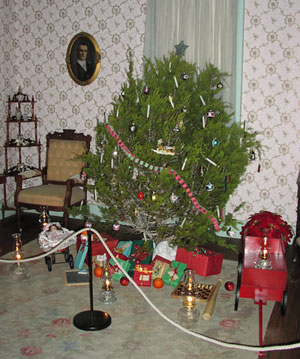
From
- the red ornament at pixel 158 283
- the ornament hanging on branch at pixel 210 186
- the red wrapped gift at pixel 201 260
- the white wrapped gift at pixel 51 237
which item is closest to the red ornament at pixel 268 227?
the red wrapped gift at pixel 201 260

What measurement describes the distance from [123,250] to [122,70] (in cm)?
297

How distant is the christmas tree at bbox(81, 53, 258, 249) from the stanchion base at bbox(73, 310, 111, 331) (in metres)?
1.23

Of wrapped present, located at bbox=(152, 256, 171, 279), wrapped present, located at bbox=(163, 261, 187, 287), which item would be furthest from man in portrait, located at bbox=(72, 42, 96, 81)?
wrapped present, located at bbox=(163, 261, 187, 287)

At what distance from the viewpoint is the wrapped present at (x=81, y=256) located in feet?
16.0

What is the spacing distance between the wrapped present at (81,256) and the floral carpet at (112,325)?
279mm

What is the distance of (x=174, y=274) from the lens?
15.2 feet

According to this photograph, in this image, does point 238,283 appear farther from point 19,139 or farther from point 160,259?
point 19,139

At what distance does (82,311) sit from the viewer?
402cm

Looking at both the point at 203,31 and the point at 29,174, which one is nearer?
the point at 203,31

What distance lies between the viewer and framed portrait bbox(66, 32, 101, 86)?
6.71m

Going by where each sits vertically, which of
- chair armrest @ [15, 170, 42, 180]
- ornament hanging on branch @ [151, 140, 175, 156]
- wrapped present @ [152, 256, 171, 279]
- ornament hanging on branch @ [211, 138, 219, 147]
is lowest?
wrapped present @ [152, 256, 171, 279]

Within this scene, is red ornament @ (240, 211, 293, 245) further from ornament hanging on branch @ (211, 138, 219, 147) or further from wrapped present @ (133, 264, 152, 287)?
wrapped present @ (133, 264, 152, 287)

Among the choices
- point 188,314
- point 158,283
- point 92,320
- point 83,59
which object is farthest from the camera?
point 83,59

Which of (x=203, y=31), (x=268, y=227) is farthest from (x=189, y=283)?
(x=203, y=31)
